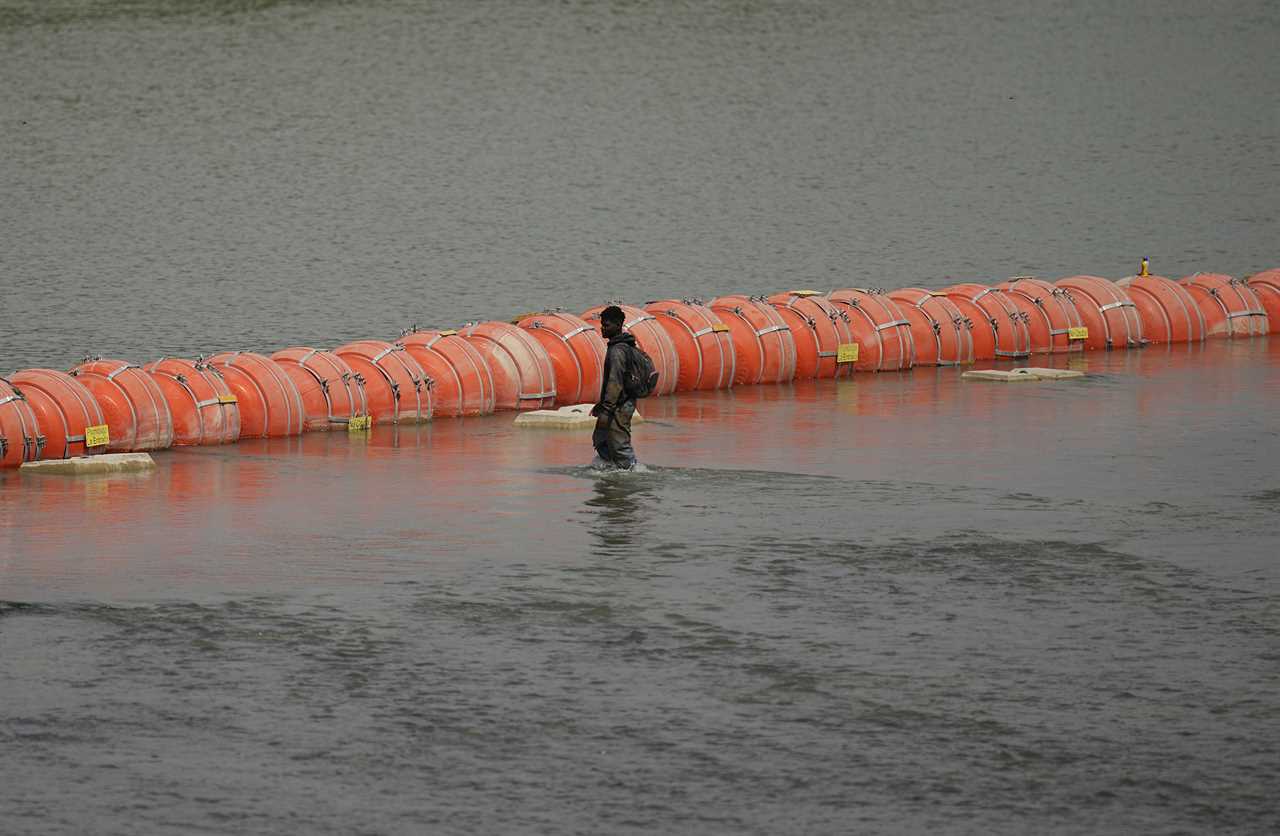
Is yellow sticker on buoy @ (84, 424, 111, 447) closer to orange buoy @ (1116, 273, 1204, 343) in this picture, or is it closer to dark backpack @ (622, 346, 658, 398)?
dark backpack @ (622, 346, 658, 398)

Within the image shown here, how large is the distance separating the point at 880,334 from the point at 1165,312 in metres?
7.76

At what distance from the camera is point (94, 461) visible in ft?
73.9

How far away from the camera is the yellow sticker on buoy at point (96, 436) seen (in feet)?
76.1

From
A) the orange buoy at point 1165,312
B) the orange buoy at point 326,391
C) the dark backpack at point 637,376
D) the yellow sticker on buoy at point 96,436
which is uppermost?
the orange buoy at point 1165,312

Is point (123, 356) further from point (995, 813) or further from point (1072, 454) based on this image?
point (995, 813)

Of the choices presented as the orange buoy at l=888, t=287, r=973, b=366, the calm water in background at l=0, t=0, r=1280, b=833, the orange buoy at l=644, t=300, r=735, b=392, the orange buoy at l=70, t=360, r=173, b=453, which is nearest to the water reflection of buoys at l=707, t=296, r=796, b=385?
the orange buoy at l=644, t=300, r=735, b=392

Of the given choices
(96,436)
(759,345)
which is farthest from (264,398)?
(759,345)

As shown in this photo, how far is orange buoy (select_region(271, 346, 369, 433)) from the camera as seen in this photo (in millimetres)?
25953

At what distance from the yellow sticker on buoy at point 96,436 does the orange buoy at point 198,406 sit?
1.21 m

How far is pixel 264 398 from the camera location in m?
25.3

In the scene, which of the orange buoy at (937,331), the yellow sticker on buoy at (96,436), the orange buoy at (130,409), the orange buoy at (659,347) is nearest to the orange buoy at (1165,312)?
the orange buoy at (937,331)

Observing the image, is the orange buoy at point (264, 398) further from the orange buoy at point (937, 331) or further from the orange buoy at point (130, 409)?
the orange buoy at point (937, 331)

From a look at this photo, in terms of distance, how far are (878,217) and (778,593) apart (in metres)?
58.6

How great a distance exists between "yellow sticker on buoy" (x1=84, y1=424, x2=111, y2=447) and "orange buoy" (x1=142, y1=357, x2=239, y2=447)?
3.95ft
